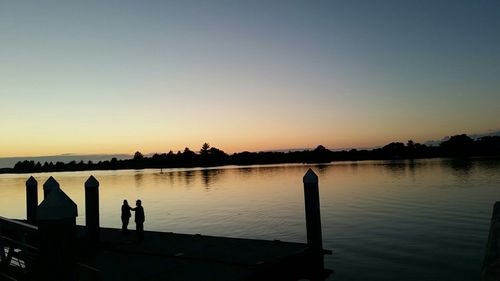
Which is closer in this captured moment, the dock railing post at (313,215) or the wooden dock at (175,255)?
the wooden dock at (175,255)

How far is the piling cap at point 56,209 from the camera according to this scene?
470 cm

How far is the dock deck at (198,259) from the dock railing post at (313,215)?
50 cm

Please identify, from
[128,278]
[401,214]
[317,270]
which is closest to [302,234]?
[401,214]

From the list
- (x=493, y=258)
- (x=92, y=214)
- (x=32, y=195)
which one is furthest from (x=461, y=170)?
(x=493, y=258)

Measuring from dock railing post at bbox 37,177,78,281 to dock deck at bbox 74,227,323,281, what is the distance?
5.95m

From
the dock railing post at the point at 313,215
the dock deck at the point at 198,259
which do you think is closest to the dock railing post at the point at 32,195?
Result: the dock deck at the point at 198,259

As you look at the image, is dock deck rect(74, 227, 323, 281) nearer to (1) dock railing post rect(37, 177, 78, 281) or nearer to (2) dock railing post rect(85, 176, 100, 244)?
(2) dock railing post rect(85, 176, 100, 244)

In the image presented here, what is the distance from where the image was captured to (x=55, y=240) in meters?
4.71

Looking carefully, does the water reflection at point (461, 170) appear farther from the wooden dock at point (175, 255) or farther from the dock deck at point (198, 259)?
the dock deck at point (198, 259)

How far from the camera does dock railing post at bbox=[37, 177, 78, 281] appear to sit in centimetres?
466

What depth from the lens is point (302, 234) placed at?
28.2m

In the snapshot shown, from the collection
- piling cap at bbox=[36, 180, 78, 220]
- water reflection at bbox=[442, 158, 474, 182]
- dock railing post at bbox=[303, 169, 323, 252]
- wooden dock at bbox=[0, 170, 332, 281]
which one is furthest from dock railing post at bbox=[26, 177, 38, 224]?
water reflection at bbox=[442, 158, 474, 182]

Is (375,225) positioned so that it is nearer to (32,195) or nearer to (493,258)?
(32,195)

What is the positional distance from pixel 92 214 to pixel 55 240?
1191 centimetres
